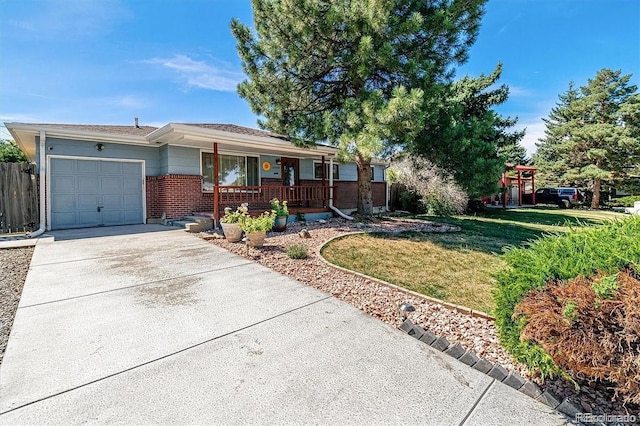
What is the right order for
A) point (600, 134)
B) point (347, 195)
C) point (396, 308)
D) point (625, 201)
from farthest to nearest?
point (625, 201)
point (600, 134)
point (347, 195)
point (396, 308)

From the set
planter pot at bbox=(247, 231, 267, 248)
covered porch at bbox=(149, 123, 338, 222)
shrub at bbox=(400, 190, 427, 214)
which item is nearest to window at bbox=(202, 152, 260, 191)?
covered porch at bbox=(149, 123, 338, 222)

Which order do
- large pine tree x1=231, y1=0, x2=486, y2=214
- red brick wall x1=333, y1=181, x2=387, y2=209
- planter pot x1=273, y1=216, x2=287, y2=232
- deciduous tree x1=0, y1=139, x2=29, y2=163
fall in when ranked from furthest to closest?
1. deciduous tree x1=0, y1=139, x2=29, y2=163
2. red brick wall x1=333, y1=181, x2=387, y2=209
3. planter pot x1=273, y1=216, x2=287, y2=232
4. large pine tree x1=231, y1=0, x2=486, y2=214

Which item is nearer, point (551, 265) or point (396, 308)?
point (551, 265)

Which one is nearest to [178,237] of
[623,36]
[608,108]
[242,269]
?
Result: [242,269]

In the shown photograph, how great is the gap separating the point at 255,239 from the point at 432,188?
10.4 meters

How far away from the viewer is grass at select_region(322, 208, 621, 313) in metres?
4.57

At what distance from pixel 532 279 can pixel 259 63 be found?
9591 millimetres

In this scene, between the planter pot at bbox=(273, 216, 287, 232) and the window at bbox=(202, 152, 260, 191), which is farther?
the window at bbox=(202, 152, 260, 191)

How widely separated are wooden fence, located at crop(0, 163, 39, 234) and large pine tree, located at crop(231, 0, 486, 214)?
664 cm

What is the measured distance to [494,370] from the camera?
2.55m

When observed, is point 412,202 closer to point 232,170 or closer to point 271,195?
point 271,195

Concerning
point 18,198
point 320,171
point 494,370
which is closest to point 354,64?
point 320,171

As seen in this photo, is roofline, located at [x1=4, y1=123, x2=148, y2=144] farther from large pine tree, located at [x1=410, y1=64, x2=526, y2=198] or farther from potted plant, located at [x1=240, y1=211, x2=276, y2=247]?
large pine tree, located at [x1=410, y1=64, x2=526, y2=198]

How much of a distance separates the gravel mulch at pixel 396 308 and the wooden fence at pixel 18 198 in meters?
5.41
